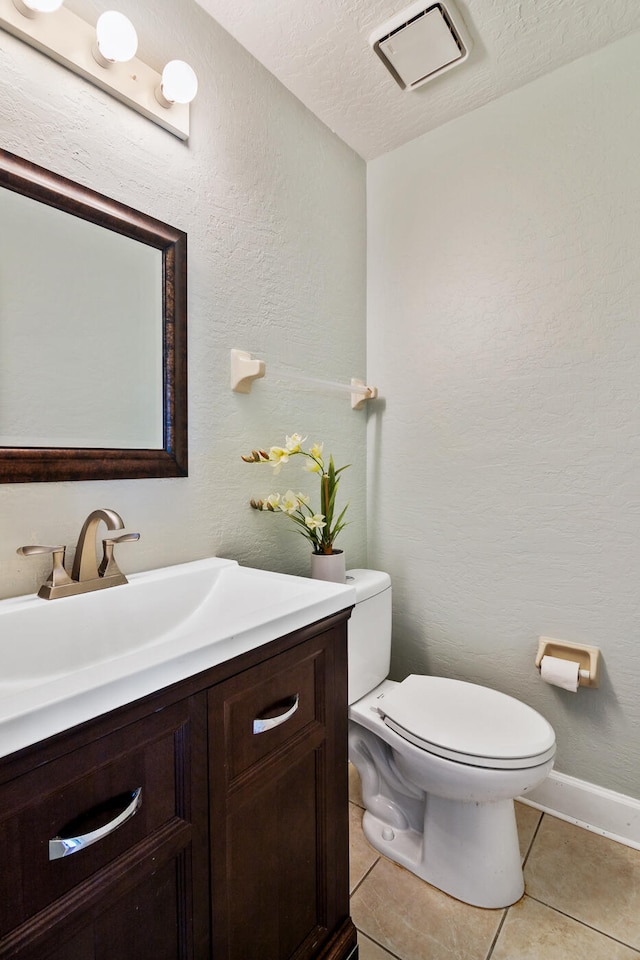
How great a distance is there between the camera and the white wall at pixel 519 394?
57.7 inches

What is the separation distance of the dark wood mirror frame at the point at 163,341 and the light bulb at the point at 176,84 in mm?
292

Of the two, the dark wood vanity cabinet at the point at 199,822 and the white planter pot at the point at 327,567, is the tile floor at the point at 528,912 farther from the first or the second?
the white planter pot at the point at 327,567

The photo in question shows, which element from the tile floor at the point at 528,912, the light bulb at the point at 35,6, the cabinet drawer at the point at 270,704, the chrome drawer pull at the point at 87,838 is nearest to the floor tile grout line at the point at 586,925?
the tile floor at the point at 528,912

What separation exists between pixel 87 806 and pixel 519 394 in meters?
1.58

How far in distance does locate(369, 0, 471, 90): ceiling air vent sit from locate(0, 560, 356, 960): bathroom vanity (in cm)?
163

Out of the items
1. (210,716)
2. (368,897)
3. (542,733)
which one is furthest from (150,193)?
(368,897)

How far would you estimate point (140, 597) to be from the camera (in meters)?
1.05

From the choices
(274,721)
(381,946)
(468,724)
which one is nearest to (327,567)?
(468,724)

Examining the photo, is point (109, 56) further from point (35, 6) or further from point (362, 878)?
point (362, 878)

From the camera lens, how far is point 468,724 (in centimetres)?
129

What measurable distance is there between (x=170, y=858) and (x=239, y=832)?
13 cm

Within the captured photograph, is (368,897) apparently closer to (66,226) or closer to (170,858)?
(170,858)

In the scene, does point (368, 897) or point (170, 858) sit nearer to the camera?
point (170, 858)

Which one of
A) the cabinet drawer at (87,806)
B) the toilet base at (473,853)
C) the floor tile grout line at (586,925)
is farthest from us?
the toilet base at (473,853)
